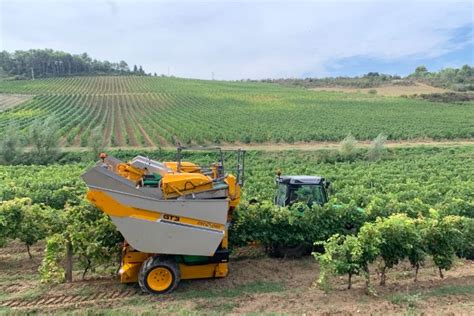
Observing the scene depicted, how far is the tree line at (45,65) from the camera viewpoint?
140 m

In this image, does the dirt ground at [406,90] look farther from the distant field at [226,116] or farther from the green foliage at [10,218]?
the green foliage at [10,218]

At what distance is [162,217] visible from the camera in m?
8.58

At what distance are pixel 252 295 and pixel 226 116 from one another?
2054 inches

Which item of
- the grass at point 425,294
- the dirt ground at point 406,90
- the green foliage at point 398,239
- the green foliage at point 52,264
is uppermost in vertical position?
the dirt ground at point 406,90

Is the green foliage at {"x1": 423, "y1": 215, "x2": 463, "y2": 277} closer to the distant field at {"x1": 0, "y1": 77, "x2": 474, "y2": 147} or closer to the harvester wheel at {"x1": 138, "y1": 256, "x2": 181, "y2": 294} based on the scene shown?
the harvester wheel at {"x1": 138, "y1": 256, "x2": 181, "y2": 294}

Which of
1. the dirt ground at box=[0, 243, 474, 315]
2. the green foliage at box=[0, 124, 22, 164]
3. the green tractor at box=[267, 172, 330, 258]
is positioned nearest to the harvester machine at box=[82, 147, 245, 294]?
the dirt ground at box=[0, 243, 474, 315]

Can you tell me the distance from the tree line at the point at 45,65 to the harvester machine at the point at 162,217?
449ft

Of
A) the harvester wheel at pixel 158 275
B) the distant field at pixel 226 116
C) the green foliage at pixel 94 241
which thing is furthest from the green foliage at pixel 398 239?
the distant field at pixel 226 116

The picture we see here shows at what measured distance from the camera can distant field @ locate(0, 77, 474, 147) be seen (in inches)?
1773

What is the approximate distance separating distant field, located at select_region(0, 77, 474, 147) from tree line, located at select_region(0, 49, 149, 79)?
2001 inches

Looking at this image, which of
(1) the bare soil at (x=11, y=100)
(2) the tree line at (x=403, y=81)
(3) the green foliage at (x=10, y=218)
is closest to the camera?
(3) the green foliage at (x=10, y=218)

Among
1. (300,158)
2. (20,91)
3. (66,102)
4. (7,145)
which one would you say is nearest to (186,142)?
(300,158)

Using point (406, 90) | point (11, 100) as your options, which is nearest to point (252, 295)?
point (11, 100)

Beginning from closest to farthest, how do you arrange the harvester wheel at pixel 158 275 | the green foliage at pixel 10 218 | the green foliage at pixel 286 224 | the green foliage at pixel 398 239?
the harvester wheel at pixel 158 275
the green foliage at pixel 398 239
the green foliage at pixel 10 218
the green foliage at pixel 286 224
